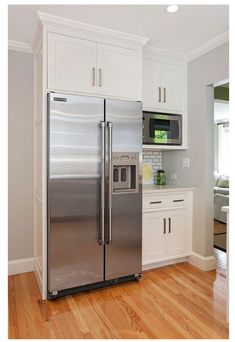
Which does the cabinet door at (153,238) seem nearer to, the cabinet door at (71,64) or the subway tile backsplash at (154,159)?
the subway tile backsplash at (154,159)

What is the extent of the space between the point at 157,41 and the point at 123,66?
0.56 metres

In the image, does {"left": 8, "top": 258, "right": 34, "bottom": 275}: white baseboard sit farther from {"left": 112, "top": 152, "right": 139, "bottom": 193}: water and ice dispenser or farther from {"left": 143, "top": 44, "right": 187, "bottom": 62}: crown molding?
{"left": 143, "top": 44, "right": 187, "bottom": 62}: crown molding

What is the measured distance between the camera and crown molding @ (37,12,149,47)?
224 centimetres

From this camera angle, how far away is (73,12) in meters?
2.19

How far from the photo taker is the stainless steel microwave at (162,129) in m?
3.02

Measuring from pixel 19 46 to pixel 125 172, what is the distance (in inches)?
73.6

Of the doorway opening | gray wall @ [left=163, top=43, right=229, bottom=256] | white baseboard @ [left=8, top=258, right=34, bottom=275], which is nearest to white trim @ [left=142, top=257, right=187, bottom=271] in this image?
gray wall @ [left=163, top=43, right=229, bottom=256]

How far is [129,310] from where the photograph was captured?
7.05 feet

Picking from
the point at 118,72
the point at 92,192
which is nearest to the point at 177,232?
the point at 92,192

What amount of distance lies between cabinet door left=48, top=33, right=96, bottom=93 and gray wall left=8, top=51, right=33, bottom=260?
2.38 ft

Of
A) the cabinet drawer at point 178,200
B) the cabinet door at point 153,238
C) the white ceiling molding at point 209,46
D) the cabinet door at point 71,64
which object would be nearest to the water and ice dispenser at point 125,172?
the cabinet door at point 153,238
